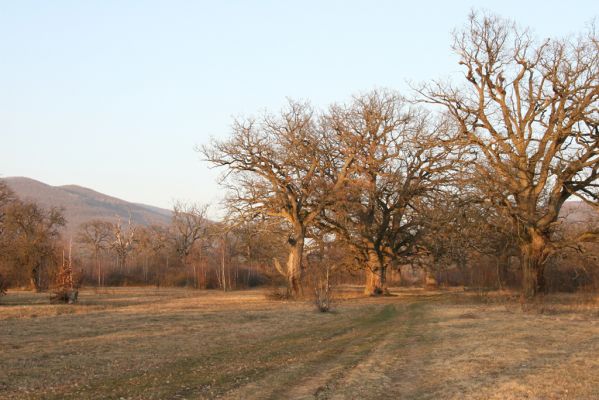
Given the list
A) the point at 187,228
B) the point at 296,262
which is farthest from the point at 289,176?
the point at 187,228

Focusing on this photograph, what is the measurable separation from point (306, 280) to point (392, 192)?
7769 millimetres

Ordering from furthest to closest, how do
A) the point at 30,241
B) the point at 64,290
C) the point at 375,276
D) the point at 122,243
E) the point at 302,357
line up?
the point at 122,243 < the point at 30,241 < the point at 375,276 < the point at 64,290 < the point at 302,357

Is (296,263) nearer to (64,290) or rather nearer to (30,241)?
(64,290)

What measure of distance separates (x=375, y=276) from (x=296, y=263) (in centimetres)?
589

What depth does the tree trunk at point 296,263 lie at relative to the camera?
111ft

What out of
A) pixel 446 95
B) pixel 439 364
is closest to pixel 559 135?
pixel 446 95

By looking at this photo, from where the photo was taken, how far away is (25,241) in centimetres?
4506

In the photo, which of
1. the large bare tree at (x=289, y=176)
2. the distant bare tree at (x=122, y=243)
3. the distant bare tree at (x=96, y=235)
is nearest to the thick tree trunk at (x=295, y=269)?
the large bare tree at (x=289, y=176)

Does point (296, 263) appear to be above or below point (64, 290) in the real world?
above

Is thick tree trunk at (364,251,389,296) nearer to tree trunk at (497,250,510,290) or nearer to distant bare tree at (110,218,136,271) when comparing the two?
tree trunk at (497,250,510,290)

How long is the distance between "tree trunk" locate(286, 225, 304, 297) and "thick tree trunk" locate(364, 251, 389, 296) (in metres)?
5.36

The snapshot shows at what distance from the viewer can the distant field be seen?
8953 millimetres

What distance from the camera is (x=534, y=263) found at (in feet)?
90.5

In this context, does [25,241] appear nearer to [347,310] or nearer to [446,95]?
[347,310]
